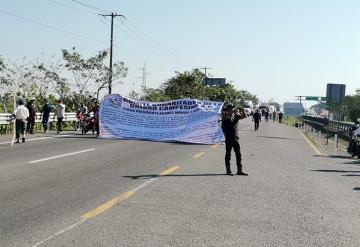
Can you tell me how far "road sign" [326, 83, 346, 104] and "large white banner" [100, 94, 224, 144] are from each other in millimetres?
9942

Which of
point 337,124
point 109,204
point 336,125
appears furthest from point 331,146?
point 109,204

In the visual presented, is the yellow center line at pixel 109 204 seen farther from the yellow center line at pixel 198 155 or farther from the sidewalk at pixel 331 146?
the sidewalk at pixel 331 146

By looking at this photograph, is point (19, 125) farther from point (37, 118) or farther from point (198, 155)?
point (37, 118)

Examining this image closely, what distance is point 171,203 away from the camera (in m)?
8.53

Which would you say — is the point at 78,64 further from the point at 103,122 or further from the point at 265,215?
the point at 265,215

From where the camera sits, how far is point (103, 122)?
2491 centimetres

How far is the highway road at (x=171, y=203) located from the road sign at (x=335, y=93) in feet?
53.2

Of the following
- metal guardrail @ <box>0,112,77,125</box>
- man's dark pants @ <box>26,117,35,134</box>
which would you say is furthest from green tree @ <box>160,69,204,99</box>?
man's dark pants @ <box>26,117,35,134</box>

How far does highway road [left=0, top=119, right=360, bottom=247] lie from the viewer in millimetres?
6414

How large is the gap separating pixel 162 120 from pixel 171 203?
15344mm

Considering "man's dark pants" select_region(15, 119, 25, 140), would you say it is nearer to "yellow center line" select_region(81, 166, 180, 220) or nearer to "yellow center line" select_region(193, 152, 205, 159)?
"yellow center line" select_region(193, 152, 205, 159)

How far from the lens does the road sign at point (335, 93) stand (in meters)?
30.5

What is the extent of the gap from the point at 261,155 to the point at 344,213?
31.2 feet

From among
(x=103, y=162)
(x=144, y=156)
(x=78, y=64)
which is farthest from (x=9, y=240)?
(x=78, y=64)
